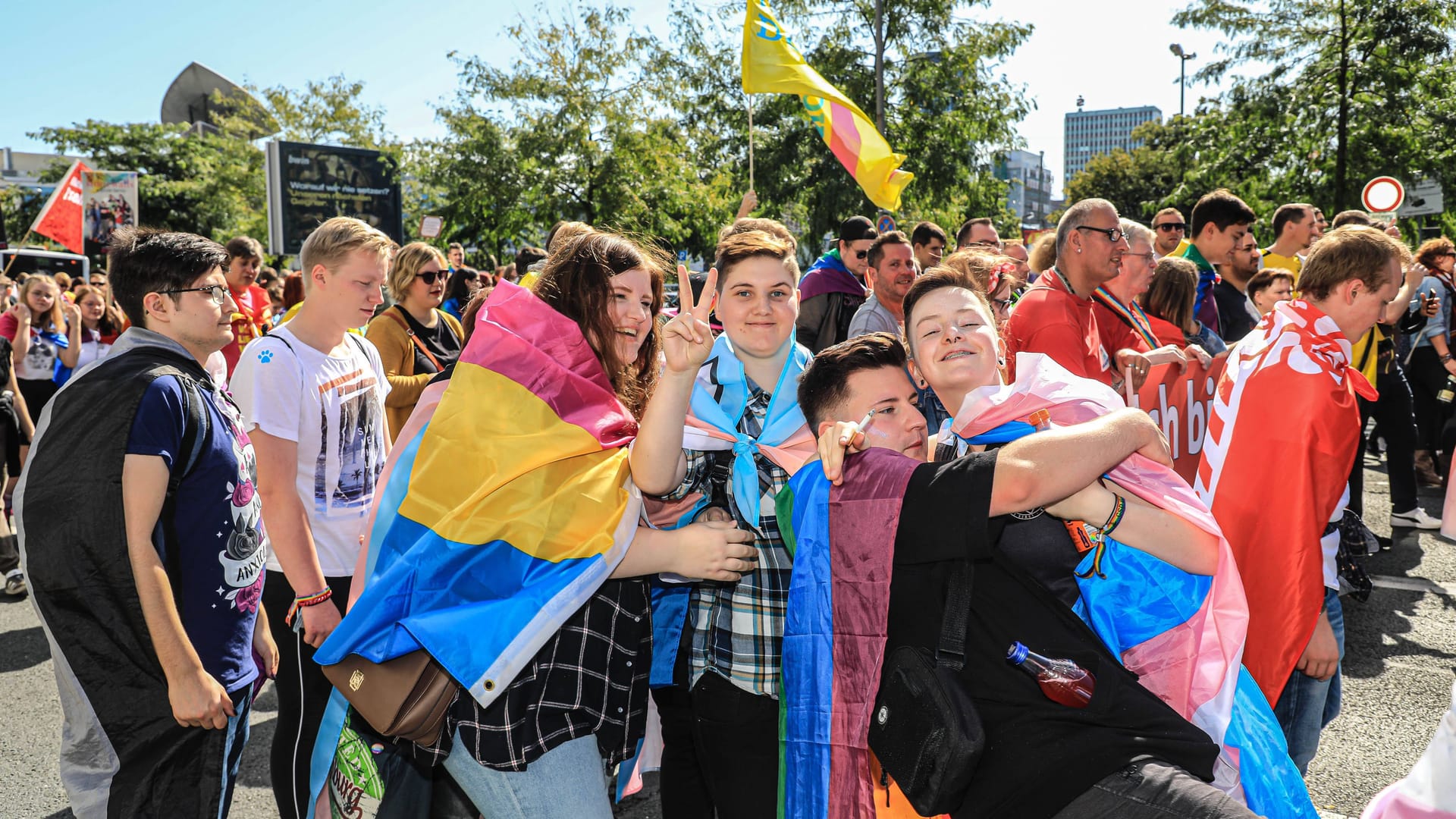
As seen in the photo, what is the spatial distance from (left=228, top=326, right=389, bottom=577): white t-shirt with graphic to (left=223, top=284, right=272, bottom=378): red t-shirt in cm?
221

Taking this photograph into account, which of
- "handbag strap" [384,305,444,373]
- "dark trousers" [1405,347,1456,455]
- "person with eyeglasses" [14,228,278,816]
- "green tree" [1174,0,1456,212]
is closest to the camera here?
"person with eyeglasses" [14,228,278,816]

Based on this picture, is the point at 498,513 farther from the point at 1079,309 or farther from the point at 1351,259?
the point at 1079,309

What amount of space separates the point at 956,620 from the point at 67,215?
51.6 ft

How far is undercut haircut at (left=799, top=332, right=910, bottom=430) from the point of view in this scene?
7.83 ft

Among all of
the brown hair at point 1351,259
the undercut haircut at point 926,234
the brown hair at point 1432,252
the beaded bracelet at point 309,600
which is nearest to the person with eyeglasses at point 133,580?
the beaded bracelet at point 309,600

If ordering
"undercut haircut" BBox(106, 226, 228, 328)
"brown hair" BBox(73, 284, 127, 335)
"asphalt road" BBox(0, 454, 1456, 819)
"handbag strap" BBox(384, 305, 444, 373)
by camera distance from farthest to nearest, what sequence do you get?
"brown hair" BBox(73, 284, 127, 335) < "handbag strap" BBox(384, 305, 444, 373) < "asphalt road" BBox(0, 454, 1456, 819) < "undercut haircut" BBox(106, 226, 228, 328)

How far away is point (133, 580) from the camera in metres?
2.39

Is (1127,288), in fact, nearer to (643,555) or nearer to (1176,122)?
(643,555)

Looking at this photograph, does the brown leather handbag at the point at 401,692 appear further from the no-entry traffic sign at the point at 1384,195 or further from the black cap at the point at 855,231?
the no-entry traffic sign at the point at 1384,195

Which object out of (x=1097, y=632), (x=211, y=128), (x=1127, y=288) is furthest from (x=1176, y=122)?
(x=211, y=128)

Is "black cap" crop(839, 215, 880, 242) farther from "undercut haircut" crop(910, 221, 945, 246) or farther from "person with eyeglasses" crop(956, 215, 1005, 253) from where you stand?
"person with eyeglasses" crop(956, 215, 1005, 253)

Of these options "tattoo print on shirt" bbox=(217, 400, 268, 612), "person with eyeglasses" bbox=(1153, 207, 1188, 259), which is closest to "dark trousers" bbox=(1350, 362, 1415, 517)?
"person with eyeglasses" bbox=(1153, 207, 1188, 259)

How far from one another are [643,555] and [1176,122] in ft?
81.8

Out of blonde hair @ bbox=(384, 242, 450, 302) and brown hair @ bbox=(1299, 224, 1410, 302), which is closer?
brown hair @ bbox=(1299, 224, 1410, 302)
